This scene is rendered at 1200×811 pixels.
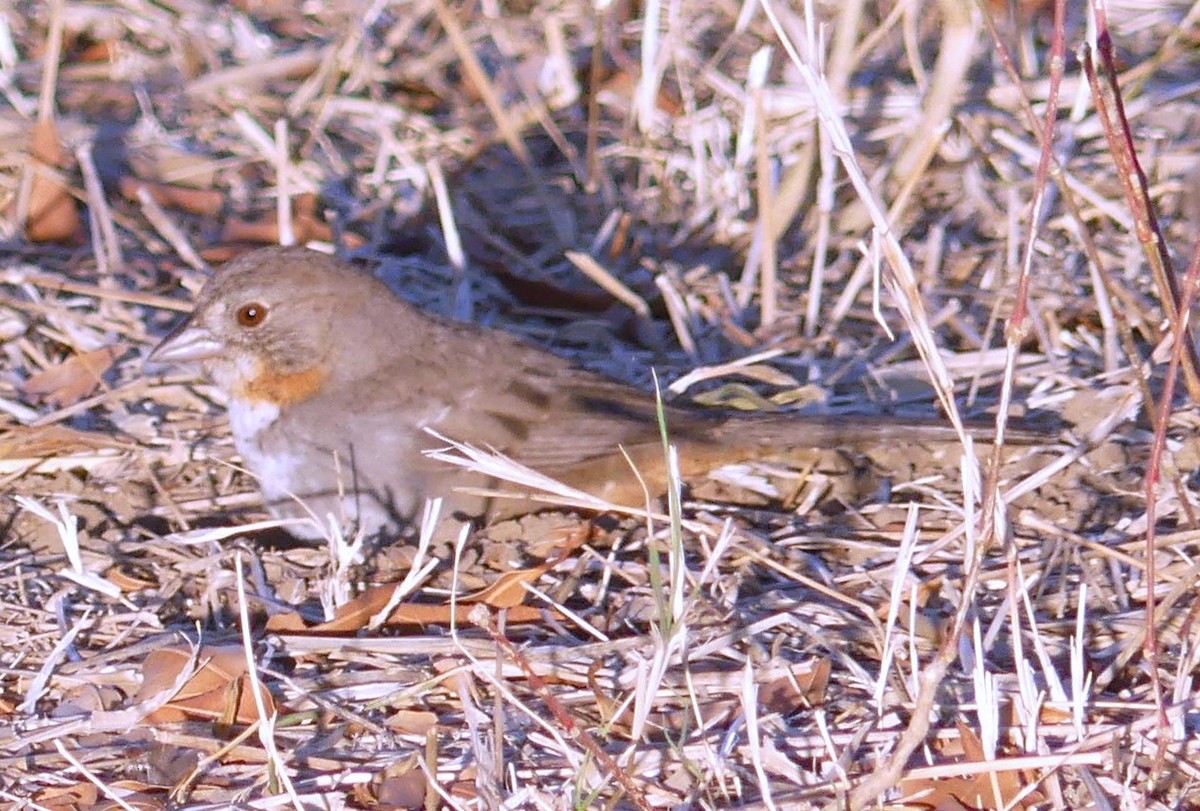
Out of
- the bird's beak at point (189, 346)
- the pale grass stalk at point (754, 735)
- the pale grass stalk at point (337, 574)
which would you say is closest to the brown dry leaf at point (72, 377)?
the bird's beak at point (189, 346)

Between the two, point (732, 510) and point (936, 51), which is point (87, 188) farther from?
point (936, 51)

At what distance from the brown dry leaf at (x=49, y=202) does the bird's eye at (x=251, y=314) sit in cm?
131

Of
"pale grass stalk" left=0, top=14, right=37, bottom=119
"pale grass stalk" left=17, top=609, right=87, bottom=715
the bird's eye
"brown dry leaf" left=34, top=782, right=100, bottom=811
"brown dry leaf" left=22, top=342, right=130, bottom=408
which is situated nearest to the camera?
"brown dry leaf" left=34, top=782, right=100, bottom=811

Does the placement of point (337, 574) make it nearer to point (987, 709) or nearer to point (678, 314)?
point (987, 709)

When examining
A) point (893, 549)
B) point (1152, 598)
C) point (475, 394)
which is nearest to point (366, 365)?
point (475, 394)

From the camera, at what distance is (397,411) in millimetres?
4422

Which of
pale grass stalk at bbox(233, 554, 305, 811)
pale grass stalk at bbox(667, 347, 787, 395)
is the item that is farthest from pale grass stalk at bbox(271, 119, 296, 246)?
pale grass stalk at bbox(233, 554, 305, 811)

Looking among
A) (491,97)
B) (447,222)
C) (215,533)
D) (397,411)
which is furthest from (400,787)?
(491,97)

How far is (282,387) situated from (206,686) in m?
1.30

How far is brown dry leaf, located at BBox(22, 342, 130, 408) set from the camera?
4.82 metres

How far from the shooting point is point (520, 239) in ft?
18.8

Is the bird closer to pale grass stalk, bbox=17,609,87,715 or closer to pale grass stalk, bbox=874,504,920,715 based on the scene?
pale grass stalk, bbox=17,609,87,715

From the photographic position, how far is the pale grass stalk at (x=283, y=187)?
5.48 m

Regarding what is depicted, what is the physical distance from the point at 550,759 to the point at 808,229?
290 centimetres
